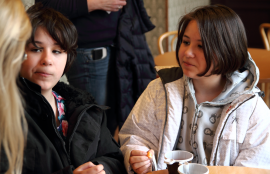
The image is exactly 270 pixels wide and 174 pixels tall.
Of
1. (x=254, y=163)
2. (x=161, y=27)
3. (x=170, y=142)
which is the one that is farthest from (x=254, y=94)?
(x=161, y=27)

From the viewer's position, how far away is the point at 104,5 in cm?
165

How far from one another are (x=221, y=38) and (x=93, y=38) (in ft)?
2.41

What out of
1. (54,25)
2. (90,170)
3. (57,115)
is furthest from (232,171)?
(54,25)

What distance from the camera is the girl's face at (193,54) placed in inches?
49.4

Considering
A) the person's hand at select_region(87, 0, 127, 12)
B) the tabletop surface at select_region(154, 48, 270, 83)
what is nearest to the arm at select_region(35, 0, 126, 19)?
the person's hand at select_region(87, 0, 127, 12)

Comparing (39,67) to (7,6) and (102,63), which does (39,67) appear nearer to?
(7,6)

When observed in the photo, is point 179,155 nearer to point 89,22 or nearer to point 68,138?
point 68,138

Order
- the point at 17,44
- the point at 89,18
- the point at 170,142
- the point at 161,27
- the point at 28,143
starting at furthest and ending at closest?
the point at 161,27 → the point at 89,18 → the point at 170,142 → the point at 28,143 → the point at 17,44

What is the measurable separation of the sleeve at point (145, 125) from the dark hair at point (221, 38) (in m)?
0.26

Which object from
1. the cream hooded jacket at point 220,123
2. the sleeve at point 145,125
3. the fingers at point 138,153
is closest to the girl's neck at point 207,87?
the cream hooded jacket at point 220,123

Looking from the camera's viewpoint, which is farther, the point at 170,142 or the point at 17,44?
the point at 170,142

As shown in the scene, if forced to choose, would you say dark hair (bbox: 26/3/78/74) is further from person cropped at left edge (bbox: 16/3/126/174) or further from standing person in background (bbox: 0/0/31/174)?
standing person in background (bbox: 0/0/31/174)

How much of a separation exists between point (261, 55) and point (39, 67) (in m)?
1.88

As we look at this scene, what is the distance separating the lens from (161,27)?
12.6 ft
